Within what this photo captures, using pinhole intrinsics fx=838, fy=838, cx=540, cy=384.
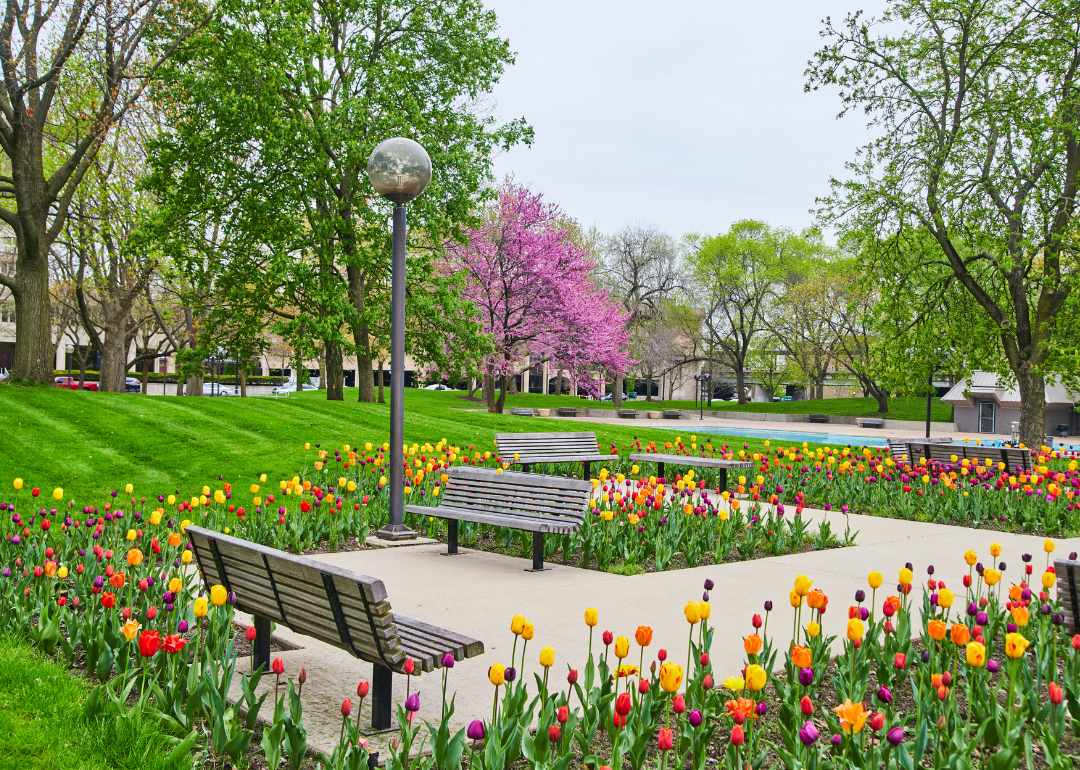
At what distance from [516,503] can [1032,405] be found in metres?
15.8

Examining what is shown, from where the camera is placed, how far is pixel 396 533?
8094mm

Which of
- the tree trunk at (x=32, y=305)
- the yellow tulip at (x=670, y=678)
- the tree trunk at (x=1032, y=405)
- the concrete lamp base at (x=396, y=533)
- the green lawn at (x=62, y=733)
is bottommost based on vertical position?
the concrete lamp base at (x=396, y=533)

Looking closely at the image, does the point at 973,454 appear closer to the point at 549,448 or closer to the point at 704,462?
the point at 704,462

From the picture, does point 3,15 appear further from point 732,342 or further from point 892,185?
point 732,342

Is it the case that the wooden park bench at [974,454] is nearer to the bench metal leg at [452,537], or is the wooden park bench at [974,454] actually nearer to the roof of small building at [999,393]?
the bench metal leg at [452,537]

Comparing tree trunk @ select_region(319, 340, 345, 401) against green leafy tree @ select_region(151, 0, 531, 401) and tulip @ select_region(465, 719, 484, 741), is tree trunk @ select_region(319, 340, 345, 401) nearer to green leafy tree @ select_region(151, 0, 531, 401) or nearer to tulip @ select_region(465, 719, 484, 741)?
green leafy tree @ select_region(151, 0, 531, 401)

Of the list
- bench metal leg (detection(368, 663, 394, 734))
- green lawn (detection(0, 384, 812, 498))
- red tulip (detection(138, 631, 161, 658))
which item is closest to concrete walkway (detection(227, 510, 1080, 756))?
bench metal leg (detection(368, 663, 394, 734))

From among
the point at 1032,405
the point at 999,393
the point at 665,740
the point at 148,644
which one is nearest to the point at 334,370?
the point at 1032,405

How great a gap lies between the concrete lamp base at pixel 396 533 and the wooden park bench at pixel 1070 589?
18.5 feet

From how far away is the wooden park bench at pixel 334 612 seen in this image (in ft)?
10.7

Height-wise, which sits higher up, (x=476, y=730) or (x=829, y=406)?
(x=476, y=730)

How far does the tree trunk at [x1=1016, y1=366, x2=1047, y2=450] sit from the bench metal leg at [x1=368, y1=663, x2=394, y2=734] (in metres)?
18.7

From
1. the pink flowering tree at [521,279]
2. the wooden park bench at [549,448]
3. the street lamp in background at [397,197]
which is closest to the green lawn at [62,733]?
the street lamp in background at [397,197]

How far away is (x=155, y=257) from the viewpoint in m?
23.0
